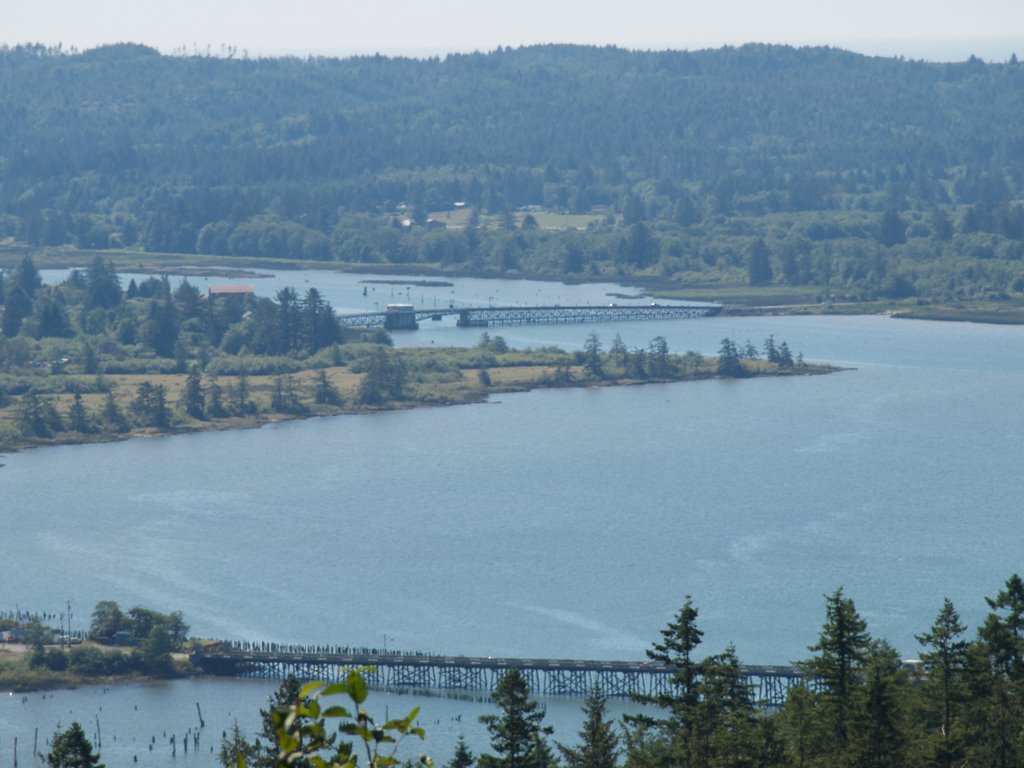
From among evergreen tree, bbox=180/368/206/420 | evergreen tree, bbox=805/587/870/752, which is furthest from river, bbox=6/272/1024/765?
evergreen tree, bbox=805/587/870/752

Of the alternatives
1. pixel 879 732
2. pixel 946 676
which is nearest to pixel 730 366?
pixel 946 676

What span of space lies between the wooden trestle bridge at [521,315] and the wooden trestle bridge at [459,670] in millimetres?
54875

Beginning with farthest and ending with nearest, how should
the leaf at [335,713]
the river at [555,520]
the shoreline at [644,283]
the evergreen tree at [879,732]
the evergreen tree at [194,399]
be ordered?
1. the shoreline at [644,283]
2. the evergreen tree at [194,399]
3. the river at [555,520]
4. the evergreen tree at [879,732]
5. the leaf at [335,713]

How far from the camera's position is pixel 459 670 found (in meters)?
42.8

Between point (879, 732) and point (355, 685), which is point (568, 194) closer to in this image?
point (879, 732)

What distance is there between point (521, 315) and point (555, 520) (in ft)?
153

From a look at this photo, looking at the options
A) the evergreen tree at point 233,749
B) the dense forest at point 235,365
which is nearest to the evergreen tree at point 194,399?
the dense forest at point 235,365

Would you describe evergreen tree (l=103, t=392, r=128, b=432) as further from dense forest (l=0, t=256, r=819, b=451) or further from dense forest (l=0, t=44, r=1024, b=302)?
dense forest (l=0, t=44, r=1024, b=302)

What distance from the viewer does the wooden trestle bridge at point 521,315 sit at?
100 m

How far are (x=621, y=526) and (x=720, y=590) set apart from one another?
921cm

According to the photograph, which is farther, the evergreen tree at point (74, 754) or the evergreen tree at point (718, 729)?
the evergreen tree at point (718, 729)

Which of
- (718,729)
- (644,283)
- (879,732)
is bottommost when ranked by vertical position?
(879,732)

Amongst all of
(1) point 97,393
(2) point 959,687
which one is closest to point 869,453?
(1) point 97,393

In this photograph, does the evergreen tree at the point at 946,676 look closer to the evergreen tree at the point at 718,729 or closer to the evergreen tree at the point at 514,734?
the evergreen tree at the point at 718,729
